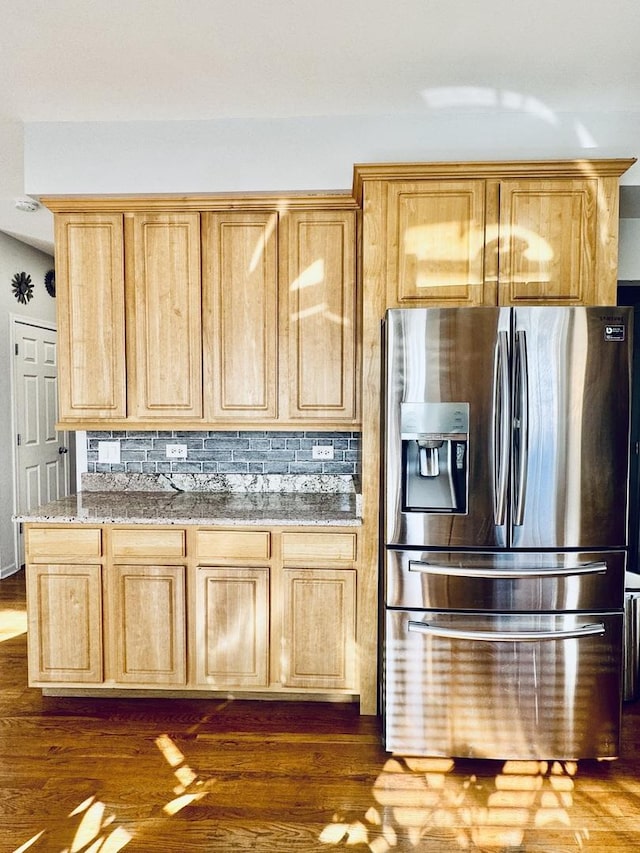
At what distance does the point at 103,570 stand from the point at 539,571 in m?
1.91

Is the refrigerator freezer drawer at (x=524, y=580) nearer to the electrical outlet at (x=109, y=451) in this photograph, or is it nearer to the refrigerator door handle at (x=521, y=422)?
the refrigerator door handle at (x=521, y=422)

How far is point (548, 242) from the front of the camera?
2564 mm

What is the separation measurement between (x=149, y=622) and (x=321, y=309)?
5.63 ft

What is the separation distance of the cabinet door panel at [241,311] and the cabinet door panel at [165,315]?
67 millimetres

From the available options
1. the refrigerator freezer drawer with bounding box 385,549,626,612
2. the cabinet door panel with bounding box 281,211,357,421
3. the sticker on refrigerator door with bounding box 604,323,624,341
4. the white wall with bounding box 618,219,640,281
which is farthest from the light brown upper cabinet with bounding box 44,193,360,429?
the white wall with bounding box 618,219,640,281

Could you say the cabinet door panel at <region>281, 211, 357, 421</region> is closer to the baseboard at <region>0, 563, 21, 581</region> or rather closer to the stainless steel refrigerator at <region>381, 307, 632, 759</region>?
the stainless steel refrigerator at <region>381, 307, 632, 759</region>

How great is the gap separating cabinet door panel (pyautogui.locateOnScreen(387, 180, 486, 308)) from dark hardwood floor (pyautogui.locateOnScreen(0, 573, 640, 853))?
197 cm

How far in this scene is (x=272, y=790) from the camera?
213 centimetres

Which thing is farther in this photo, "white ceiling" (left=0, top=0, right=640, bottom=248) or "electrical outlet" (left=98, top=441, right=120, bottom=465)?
"electrical outlet" (left=98, top=441, right=120, bottom=465)

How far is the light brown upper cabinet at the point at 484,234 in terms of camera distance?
255 cm

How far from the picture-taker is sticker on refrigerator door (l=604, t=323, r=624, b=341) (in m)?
2.19

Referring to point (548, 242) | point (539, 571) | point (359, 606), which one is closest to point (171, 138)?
point (548, 242)

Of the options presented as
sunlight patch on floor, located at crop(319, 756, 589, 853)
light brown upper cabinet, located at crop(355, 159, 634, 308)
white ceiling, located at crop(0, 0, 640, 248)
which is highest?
white ceiling, located at crop(0, 0, 640, 248)

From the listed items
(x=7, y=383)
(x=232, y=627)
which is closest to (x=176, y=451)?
(x=232, y=627)
